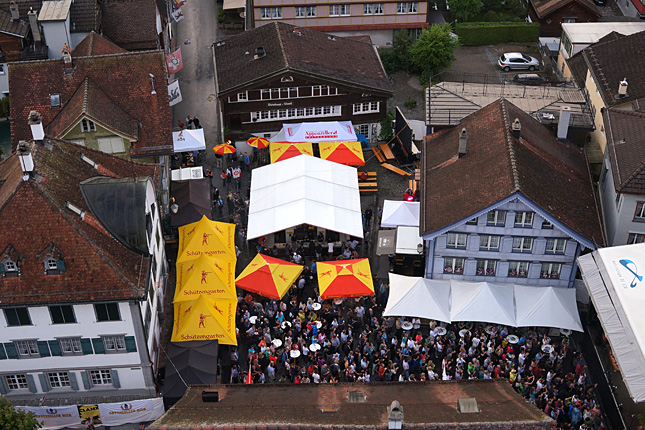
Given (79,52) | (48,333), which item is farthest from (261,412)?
(79,52)

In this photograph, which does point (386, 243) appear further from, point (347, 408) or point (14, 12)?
point (14, 12)

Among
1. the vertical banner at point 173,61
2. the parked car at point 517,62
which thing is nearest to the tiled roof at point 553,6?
the parked car at point 517,62

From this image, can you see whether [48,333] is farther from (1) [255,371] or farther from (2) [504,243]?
(2) [504,243]

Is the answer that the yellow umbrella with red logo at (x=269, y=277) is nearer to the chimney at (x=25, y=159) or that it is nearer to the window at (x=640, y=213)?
the chimney at (x=25, y=159)

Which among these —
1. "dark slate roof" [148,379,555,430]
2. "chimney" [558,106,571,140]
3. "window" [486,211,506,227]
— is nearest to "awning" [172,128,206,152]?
"window" [486,211,506,227]

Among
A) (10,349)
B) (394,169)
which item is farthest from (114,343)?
(394,169)
